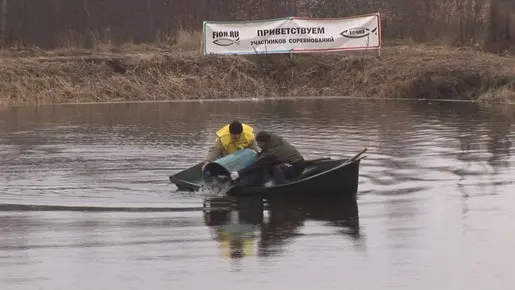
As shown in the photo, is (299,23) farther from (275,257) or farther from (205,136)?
(275,257)

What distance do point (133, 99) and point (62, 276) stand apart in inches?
1233

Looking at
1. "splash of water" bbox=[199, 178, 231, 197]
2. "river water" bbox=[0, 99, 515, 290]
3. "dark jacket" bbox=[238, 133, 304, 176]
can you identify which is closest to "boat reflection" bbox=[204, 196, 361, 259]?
"river water" bbox=[0, 99, 515, 290]

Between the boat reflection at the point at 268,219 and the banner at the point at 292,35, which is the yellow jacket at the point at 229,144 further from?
the banner at the point at 292,35

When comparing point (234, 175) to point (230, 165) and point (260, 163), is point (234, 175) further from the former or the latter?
point (260, 163)

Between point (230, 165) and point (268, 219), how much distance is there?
215 centimetres

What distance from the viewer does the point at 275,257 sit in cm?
1229

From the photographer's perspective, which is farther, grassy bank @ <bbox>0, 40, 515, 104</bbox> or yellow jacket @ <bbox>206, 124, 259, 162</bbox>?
grassy bank @ <bbox>0, 40, 515, 104</bbox>

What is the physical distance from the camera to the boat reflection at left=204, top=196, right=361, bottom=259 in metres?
13.1

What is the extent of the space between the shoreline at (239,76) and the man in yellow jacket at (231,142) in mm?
22805

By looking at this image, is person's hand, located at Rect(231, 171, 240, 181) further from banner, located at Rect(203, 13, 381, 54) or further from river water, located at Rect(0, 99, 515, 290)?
banner, located at Rect(203, 13, 381, 54)

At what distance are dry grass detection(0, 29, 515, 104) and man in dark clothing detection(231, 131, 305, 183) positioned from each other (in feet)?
77.1

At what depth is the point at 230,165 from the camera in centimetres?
1711

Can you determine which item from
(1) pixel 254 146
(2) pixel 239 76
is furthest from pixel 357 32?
(1) pixel 254 146

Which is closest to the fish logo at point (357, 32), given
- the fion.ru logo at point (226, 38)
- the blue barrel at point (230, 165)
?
the fion.ru logo at point (226, 38)
